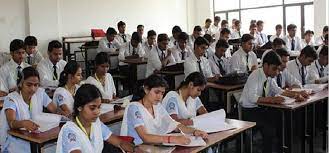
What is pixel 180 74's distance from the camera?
219 inches

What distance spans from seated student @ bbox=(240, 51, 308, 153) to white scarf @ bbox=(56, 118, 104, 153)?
6.18 feet

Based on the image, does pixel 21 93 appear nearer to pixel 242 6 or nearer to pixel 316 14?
pixel 316 14

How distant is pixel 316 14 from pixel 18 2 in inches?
277

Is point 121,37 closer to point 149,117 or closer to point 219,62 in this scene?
point 219,62

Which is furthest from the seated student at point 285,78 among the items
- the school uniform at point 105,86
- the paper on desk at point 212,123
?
the school uniform at point 105,86

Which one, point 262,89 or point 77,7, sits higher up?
point 77,7

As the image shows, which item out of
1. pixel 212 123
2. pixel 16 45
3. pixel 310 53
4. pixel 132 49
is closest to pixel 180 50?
pixel 132 49

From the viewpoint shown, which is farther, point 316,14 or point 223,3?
point 223,3

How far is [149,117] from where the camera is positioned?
272 cm

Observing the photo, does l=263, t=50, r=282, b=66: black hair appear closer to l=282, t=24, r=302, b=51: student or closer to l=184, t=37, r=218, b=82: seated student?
l=184, t=37, r=218, b=82: seated student

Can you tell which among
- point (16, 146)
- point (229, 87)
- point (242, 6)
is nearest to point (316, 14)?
point (242, 6)

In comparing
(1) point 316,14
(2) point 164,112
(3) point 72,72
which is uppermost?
(1) point 316,14

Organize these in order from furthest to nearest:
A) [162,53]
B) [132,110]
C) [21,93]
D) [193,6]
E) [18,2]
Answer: [193,6], [18,2], [162,53], [21,93], [132,110]

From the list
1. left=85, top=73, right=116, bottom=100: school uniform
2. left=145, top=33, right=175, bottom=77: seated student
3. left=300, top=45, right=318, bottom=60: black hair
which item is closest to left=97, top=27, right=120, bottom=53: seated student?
left=145, top=33, right=175, bottom=77: seated student
